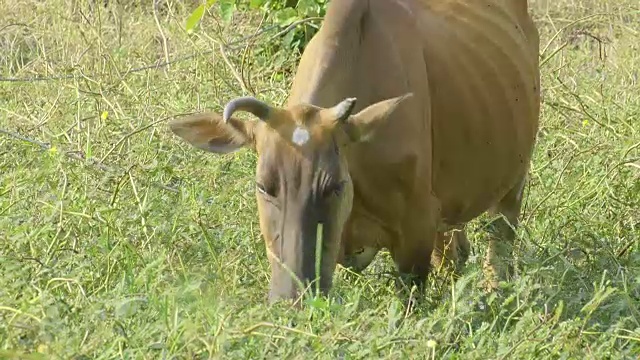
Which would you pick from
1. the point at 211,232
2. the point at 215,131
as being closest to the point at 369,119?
the point at 215,131

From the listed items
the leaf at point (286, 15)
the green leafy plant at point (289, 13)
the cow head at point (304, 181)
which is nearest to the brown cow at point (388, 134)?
the cow head at point (304, 181)

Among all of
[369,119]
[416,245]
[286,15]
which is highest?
[369,119]

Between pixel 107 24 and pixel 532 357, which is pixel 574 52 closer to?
pixel 107 24

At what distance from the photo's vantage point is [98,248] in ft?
16.8

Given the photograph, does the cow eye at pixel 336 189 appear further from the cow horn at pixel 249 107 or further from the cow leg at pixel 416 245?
the cow leg at pixel 416 245

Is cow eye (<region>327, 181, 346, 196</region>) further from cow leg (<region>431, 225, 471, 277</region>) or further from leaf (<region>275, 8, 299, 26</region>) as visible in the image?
leaf (<region>275, 8, 299, 26</region>)

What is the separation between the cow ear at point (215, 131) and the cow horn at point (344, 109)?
16.0 inches

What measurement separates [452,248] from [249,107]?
201 cm

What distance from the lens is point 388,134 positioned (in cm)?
496

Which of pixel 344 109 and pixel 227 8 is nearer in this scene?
pixel 344 109

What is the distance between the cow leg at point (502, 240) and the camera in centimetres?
562

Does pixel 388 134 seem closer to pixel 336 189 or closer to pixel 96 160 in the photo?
pixel 336 189

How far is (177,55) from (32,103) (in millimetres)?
1387

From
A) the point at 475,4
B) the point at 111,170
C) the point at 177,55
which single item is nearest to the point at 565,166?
the point at 475,4
